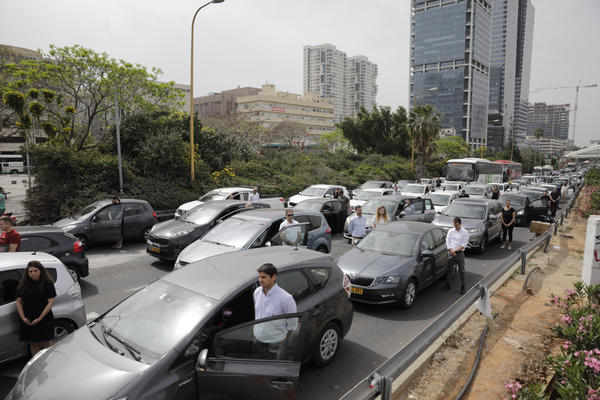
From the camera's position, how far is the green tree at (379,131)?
48156mm

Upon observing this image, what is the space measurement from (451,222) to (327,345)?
9.12 m

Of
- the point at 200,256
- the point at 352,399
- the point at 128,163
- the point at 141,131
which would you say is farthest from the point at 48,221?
the point at 352,399

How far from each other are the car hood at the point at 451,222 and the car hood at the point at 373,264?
18.4 ft

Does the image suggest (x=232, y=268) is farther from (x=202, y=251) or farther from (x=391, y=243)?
(x=391, y=243)

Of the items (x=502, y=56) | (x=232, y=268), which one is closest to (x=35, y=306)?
(x=232, y=268)

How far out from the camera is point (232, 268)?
4.55 metres

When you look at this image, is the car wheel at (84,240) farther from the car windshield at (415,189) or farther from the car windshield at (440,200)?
the car windshield at (415,189)

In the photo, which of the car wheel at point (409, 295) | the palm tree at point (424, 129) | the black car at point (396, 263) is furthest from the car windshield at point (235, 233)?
the palm tree at point (424, 129)

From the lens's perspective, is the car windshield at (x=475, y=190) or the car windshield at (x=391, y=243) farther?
the car windshield at (x=475, y=190)

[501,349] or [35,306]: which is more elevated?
[35,306]

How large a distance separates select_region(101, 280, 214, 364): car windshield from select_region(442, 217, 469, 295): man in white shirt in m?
6.44

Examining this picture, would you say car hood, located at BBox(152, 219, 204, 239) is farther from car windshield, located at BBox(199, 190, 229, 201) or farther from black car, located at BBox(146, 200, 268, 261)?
car windshield, located at BBox(199, 190, 229, 201)

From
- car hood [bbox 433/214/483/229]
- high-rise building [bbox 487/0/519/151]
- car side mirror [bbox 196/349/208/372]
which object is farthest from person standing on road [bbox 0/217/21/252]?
high-rise building [bbox 487/0/519/151]

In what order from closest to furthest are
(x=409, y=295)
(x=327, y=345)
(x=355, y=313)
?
(x=327, y=345)
(x=355, y=313)
(x=409, y=295)
